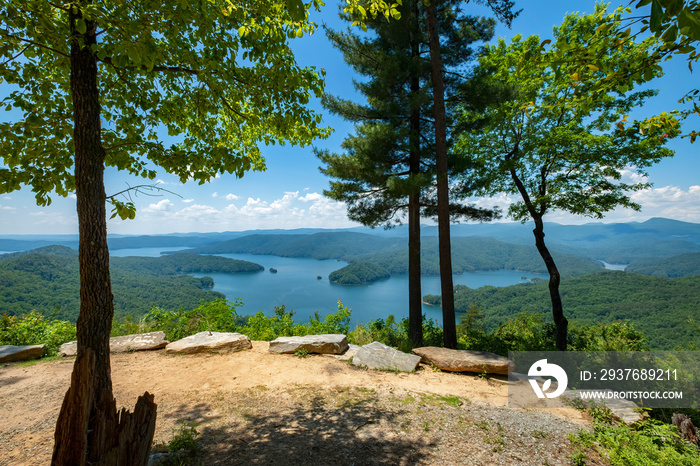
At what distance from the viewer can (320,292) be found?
44781 millimetres

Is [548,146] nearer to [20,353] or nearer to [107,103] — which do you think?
[107,103]

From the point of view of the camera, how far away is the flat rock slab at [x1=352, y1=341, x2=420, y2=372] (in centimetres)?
522

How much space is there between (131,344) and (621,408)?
847 cm

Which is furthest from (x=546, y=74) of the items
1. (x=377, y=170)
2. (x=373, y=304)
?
(x=373, y=304)

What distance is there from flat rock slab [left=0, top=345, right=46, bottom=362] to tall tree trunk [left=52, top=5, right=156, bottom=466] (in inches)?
214

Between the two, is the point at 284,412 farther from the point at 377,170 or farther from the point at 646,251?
the point at 646,251

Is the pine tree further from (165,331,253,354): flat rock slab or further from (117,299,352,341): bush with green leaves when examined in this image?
(165,331,253,354): flat rock slab

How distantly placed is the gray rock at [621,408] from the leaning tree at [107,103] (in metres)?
5.07

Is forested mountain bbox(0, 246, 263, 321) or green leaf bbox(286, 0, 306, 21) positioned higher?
green leaf bbox(286, 0, 306, 21)

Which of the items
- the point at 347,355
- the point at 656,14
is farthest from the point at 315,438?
the point at 656,14

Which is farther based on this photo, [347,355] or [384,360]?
[347,355]

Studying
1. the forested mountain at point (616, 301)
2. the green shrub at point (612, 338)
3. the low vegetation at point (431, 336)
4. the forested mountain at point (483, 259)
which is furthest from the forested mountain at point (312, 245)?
the green shrub at point (612, 338)

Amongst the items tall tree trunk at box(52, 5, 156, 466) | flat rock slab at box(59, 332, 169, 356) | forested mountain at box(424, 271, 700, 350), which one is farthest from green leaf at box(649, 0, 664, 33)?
forested mountain at box(424, 271, 700, 350)
